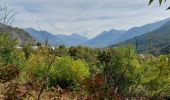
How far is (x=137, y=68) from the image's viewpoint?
2060 inches

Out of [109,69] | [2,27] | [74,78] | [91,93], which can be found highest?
[2,27]

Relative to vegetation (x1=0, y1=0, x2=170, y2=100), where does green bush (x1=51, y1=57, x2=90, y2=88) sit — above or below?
below

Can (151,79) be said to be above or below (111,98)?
below

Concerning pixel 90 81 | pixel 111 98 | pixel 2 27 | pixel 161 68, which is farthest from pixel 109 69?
pixel 161 68

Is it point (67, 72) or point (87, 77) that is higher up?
point (87, 77)

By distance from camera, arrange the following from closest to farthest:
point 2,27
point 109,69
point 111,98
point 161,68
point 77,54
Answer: point 109,69 < point 111,98 < point 2,27 < point 161,68 < point 77,54

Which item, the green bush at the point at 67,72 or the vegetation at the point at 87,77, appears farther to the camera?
the green bush at the point at 67,72

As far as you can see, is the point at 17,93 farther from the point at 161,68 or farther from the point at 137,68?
the point at 137,68

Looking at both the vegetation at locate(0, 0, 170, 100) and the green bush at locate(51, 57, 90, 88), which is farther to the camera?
the green bush at locate(51, 57, 90, 88)

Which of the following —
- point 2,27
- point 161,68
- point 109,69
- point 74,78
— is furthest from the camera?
point 74,78

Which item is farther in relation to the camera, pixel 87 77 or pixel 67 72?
pixel 67 72

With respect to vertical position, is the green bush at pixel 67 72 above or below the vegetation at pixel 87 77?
below

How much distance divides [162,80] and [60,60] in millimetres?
19517

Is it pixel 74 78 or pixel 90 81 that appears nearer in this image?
pixel 90 81
